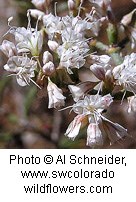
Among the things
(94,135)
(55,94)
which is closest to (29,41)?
(55,94)

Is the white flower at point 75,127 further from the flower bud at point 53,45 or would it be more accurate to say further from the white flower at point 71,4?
the white flower at point 71,4

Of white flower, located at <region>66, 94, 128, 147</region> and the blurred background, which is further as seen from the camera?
the blurred background

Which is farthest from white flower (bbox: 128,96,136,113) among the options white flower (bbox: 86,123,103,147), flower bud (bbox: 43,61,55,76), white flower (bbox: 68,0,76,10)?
white flower (bbox: 68,0,76,10)

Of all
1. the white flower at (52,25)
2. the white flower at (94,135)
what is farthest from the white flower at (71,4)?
the white flower at (94,135)

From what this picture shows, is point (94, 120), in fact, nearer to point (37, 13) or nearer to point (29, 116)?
point (37, 13)

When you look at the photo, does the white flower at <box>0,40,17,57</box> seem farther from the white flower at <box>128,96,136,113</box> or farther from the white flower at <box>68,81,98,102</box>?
the white flower at <box>128,96,136,113</box>
